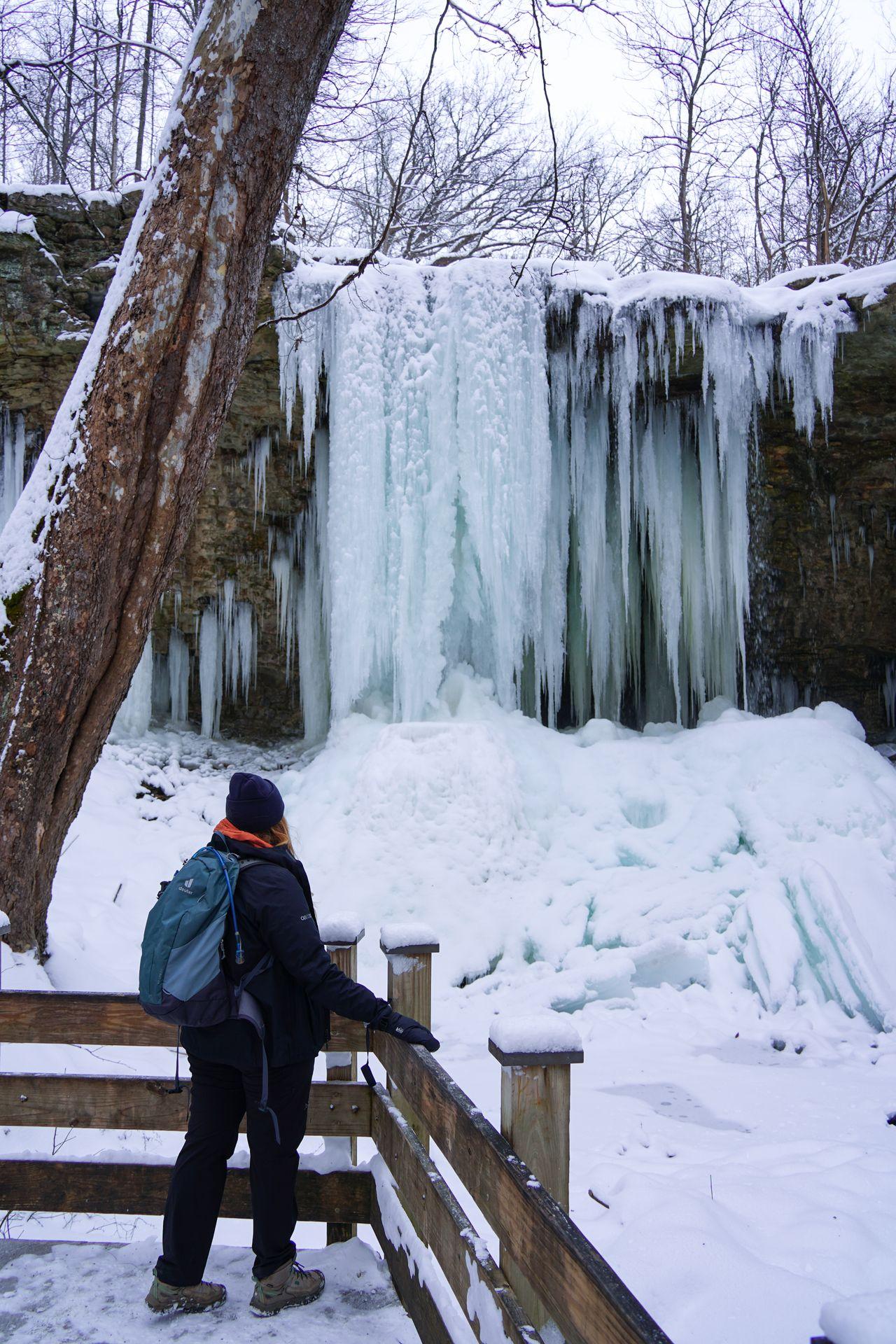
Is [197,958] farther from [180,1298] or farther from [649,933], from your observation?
[649,933]

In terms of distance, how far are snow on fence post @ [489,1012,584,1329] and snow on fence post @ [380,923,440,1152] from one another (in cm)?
99

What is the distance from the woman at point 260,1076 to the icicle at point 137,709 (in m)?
7.60

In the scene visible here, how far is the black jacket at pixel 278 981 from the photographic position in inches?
85.8

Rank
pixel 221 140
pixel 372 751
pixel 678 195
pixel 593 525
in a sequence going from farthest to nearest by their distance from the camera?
1. pixel 678 195
2. pixel 593 525
3. pixel 372 751
4. pixel 221 140

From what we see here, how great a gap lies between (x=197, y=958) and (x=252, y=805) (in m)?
0.39

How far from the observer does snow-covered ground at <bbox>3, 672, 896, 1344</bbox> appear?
3121 mm

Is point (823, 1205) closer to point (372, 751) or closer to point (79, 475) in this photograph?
point (79, 475)

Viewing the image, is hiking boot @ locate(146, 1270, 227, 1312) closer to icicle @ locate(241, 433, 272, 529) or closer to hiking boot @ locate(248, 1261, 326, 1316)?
hiking boot @ locate(248, 1261, 326, 1316)

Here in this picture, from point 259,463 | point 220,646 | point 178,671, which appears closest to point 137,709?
point 178,671

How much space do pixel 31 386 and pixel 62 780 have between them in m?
5.51

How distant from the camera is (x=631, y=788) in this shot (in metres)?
7.80

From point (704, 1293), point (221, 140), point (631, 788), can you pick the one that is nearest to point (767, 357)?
point (631, 788)

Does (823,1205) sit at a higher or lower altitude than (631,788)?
lower

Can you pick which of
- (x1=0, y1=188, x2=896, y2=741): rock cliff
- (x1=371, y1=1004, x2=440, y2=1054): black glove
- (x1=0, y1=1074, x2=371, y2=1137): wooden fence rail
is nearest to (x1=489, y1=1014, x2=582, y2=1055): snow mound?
(x1=371, y1=1004, x2=440, y2=1054): black glove
